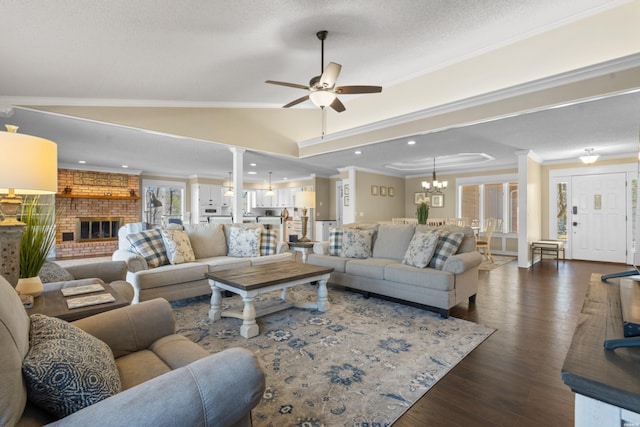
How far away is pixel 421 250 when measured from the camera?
11.3 feet

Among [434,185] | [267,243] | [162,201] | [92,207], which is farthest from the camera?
[162,201]

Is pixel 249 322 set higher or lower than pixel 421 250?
lower

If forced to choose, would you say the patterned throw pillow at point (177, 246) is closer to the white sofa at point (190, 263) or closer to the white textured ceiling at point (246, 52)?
the white sofa at point (190, 263)

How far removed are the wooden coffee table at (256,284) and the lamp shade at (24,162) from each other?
4.98 ft

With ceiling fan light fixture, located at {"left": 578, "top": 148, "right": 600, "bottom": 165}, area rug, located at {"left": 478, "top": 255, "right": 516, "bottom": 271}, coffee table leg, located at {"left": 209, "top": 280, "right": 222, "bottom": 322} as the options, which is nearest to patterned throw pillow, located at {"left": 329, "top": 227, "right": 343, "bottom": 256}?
coffee table leg, located at {"left": 209, "top": 280, "right": 222, "bottom": 322}

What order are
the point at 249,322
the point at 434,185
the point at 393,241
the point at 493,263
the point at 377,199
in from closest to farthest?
the point at 249,322 → the point at 393,241 → the point at 493,263 → the point at 434,185 → the point at 377,199

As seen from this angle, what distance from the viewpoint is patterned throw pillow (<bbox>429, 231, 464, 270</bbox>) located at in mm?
3369

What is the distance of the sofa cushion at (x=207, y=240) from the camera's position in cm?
416

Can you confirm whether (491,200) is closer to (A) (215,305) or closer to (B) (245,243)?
(B) (245,243)

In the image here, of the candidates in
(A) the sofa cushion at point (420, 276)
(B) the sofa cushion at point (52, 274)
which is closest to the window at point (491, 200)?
(A) the sofa cushion at point (420, 276)

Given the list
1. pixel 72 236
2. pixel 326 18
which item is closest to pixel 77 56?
pixel 326 18

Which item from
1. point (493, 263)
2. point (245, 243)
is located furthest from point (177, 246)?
point (493, 263)

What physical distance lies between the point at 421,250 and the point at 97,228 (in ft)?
27.7

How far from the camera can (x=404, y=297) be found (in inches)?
133
